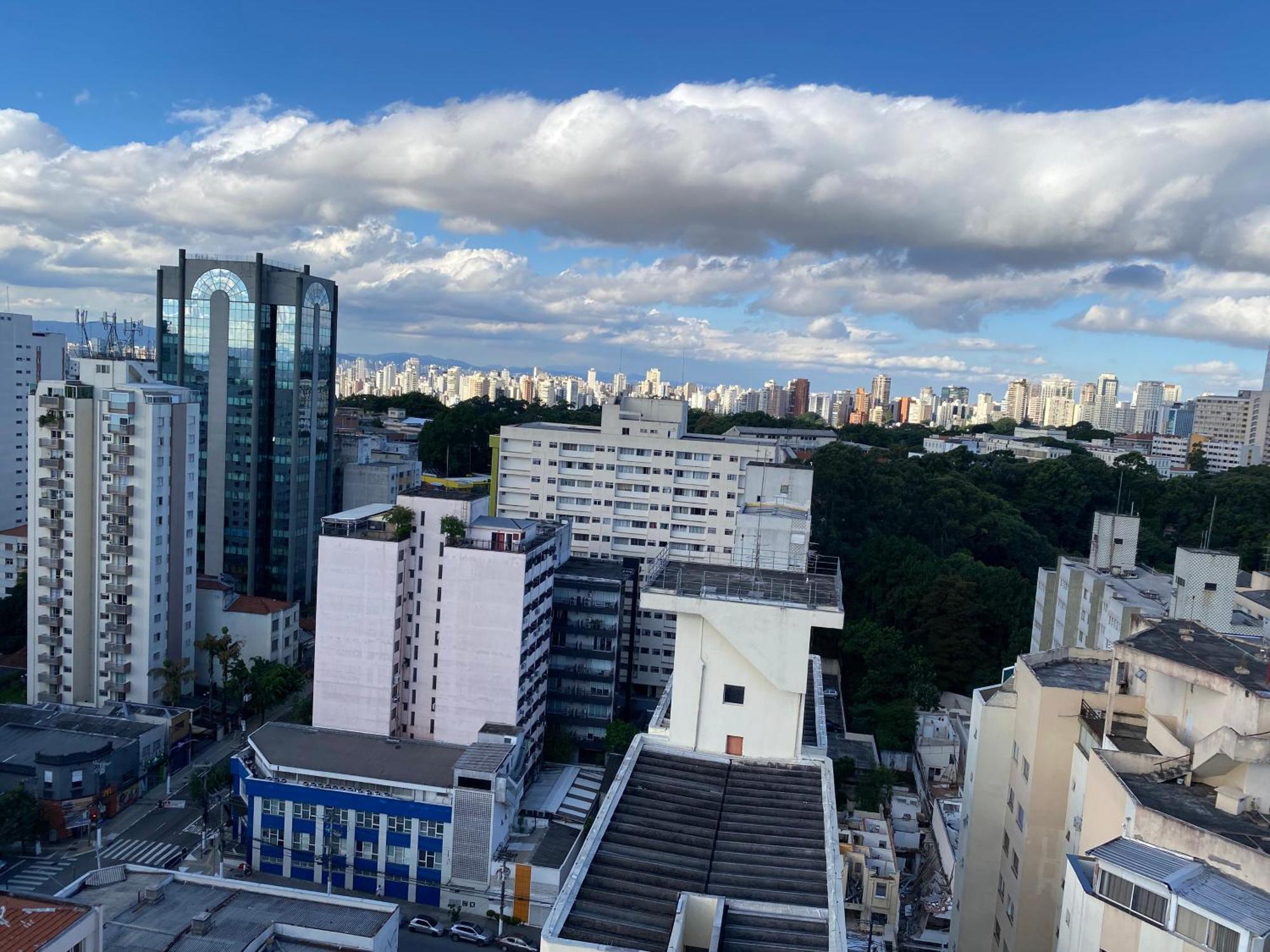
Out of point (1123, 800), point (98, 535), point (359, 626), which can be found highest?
point (1123, 800)

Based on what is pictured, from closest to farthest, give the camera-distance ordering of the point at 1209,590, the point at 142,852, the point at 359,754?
the point at 142,852 → the point at 1209,590 → the point at 359,754

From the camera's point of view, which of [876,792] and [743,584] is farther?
[876,792]

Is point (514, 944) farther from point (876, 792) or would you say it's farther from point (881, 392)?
point (881, 392)

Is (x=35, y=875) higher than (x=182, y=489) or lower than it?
lower

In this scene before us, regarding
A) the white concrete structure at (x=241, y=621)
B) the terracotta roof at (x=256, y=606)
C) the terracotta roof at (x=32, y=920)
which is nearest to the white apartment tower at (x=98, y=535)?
the white concrete structure at (x=241, y=621)

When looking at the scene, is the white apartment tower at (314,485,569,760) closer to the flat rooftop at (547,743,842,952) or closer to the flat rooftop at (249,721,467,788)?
the flat rooftop at (249,721,467,788)

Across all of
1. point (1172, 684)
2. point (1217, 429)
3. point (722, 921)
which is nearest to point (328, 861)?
point (722, 921)

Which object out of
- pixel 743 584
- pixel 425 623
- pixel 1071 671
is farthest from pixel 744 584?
pixel 425 623
